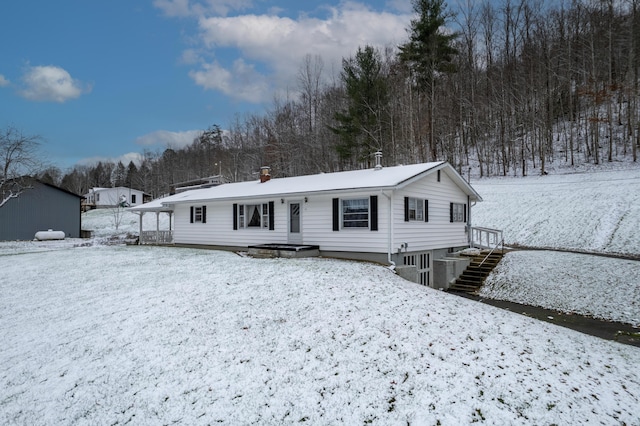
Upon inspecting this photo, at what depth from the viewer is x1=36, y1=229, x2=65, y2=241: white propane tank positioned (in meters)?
28.5

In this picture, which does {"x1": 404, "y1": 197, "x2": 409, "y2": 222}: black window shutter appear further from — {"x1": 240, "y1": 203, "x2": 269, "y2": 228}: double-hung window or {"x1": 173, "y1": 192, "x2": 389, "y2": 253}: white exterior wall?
{"x1": 240, "y1": 203, "x2": 269, "y2": 228}: double-hung window

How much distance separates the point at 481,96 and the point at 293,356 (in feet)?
117

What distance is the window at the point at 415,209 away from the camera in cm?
1439

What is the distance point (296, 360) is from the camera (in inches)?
229

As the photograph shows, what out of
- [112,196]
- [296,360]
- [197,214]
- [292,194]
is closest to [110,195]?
[112,196]

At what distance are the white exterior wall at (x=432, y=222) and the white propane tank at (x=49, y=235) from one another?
2813 centimetres

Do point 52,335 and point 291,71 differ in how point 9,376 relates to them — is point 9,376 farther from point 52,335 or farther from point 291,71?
point 291,71

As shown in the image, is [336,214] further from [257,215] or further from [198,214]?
[198,214]

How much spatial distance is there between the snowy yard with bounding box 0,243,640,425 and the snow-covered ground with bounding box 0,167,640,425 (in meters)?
0.02

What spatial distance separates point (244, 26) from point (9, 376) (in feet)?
65.0

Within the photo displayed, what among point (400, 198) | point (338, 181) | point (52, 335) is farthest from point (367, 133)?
point (52, 335)

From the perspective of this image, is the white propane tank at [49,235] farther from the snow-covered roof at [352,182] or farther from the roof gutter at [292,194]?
the snow-covered roof at [352,182]

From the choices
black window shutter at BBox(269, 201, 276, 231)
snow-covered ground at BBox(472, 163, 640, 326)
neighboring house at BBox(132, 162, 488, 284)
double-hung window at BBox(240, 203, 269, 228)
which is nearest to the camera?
snow-covered ground at BBox(472, 163, 640, 326)

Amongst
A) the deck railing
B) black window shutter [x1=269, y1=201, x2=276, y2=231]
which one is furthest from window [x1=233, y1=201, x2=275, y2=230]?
the deck railing
